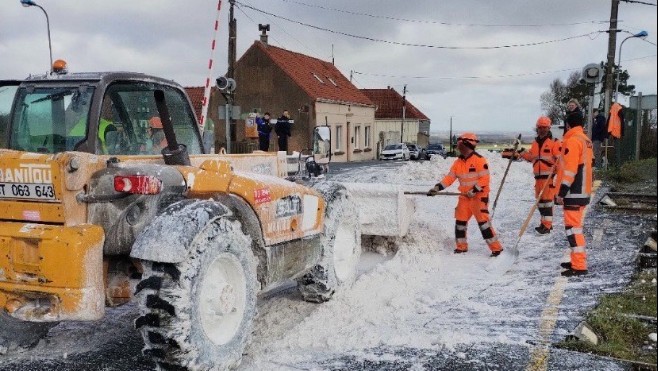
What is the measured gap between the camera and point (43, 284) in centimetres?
365

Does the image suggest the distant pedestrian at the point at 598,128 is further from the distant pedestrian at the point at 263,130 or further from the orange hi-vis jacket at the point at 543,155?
the orange hi-vis jacket at the point at 543,155

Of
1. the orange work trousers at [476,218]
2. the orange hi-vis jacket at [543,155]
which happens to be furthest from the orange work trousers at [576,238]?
the orange hi-vis jacket at [543,155]

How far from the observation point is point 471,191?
324 inches

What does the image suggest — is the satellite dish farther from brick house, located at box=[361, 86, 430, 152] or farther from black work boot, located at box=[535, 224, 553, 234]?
brick house, located at box=[361, 86, 430, 152]

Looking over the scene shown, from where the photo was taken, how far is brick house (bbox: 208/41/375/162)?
3569 centimetres

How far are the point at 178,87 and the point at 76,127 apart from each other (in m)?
1.11

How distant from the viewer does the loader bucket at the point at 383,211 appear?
26.8ft

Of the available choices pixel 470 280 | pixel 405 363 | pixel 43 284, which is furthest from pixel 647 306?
pixel 43 284

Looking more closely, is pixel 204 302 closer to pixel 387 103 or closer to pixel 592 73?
pixel 592 73

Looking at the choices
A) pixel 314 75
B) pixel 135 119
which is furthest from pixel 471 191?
pixel 314 75

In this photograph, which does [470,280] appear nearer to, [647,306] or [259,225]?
[647,306]

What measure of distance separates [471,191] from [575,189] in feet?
4.65

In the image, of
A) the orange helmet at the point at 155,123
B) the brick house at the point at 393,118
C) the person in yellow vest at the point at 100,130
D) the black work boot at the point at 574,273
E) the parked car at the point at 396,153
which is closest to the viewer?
the person in yellow vest at the point at 100,130

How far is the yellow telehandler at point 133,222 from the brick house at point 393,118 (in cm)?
4935
